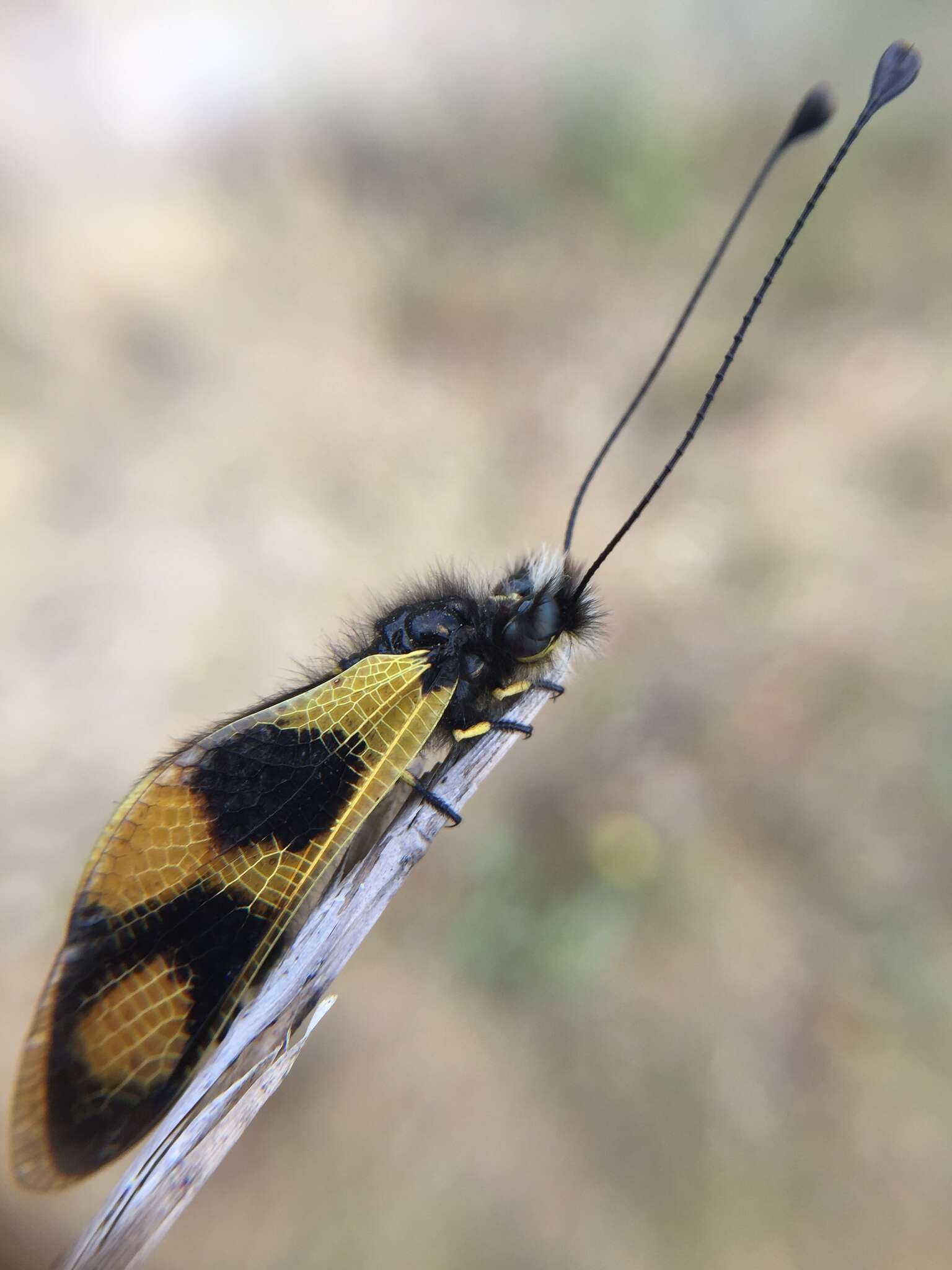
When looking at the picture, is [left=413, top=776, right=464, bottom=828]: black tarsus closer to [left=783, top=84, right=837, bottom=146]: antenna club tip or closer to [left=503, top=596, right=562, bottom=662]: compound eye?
[left=503, top=596, right=562, bottom=662]: compound eye

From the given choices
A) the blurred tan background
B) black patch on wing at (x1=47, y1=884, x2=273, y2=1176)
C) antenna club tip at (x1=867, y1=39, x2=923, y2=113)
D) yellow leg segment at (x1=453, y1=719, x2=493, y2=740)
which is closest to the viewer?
antenna club tip at (x1=867, y1=39, x2=923, y2=113)

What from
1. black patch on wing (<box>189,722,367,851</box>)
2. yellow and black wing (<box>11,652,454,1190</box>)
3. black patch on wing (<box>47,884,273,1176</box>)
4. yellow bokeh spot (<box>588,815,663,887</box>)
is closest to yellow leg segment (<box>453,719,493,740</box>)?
yellow and black wing (<box>11,652,454,1190</box>)

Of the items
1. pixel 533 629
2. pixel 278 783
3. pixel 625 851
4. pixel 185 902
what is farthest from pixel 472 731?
pixel 625 851

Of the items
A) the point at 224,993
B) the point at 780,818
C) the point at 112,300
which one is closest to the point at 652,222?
the point at 112,300

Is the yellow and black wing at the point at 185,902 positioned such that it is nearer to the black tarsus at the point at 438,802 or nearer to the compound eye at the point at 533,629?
the black tarsus at the point at 438,802

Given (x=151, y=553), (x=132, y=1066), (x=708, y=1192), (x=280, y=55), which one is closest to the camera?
(x=132, y=1066)

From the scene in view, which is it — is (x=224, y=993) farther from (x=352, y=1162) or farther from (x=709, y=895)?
(x=709, y=895)

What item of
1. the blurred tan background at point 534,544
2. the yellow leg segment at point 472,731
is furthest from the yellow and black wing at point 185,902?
the blurred tan background at point 534,544
